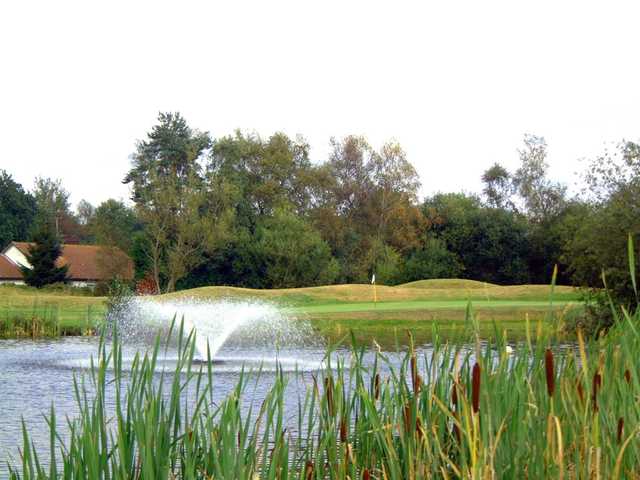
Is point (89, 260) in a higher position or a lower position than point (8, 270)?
higher

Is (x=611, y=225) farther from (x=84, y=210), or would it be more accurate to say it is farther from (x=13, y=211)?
(x=84, y=210)

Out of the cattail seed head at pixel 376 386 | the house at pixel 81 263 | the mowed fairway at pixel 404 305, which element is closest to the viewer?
the cattail seed head at pixel 376 386

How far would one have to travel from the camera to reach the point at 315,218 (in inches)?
2510

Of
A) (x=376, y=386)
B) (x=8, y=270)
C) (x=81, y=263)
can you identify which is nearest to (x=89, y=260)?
(x=81, y=263)

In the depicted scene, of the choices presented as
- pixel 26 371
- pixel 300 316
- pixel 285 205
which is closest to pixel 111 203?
pixel 285 205

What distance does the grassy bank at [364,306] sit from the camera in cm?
2906

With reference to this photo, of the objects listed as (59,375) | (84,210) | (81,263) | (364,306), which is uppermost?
(84,210)

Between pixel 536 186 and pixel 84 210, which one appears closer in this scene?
pixel 536 186

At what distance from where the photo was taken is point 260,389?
15.0 meters

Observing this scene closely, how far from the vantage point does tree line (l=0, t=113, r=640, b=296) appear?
184 ft

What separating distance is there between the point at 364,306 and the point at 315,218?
26500 millimetres

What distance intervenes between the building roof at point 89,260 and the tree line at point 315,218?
862 millimetres

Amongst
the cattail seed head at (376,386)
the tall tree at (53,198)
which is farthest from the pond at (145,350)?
the tall tree at (53,198)

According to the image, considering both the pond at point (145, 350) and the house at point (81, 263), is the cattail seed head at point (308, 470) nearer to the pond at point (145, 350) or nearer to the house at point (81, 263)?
the pond at point (145, 350)
